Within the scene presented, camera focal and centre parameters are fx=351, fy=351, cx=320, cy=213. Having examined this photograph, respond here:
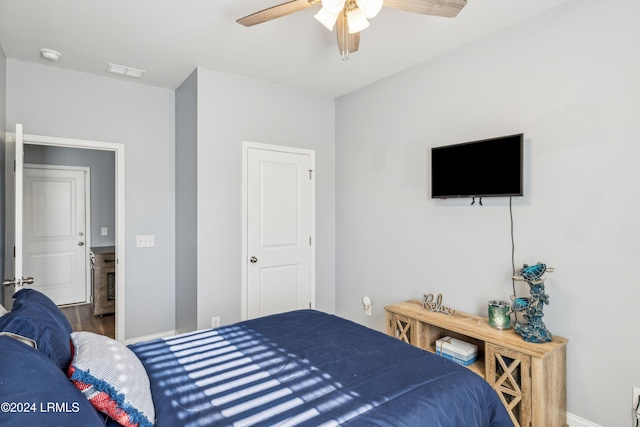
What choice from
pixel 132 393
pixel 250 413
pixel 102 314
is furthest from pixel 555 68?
pixel 102 314

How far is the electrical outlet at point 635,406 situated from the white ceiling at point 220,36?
2337mm

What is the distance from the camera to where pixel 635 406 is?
1.93 metres

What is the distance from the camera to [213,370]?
1.62 meters

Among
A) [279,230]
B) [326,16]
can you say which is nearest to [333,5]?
[326,16]

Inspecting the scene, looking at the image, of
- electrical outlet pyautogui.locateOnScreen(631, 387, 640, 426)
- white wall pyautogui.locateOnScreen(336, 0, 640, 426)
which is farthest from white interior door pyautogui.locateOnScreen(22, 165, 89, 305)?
electrical outlet pyautogui.locateOnScreen(631, 387, 640, 426)

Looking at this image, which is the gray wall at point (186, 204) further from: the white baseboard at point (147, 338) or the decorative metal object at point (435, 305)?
the decorative metal object at point (435, 305)

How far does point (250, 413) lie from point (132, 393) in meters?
0.41

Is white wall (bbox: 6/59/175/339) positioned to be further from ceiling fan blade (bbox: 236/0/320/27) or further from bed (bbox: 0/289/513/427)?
ceiling fan blade (bbox: 236/0/320/27)

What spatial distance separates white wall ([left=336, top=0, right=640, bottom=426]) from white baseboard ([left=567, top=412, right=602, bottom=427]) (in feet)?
0.12

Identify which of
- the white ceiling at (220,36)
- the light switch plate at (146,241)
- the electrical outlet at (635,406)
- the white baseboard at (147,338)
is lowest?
the white baseboard at (147,338)

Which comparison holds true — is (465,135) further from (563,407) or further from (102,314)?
(102,314)

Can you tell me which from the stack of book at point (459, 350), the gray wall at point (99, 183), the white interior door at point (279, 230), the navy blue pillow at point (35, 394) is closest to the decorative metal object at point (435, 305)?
the stack of book at point (459, 350)

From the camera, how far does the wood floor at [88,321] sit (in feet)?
13.4

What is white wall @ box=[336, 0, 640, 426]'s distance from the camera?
1987 mm
